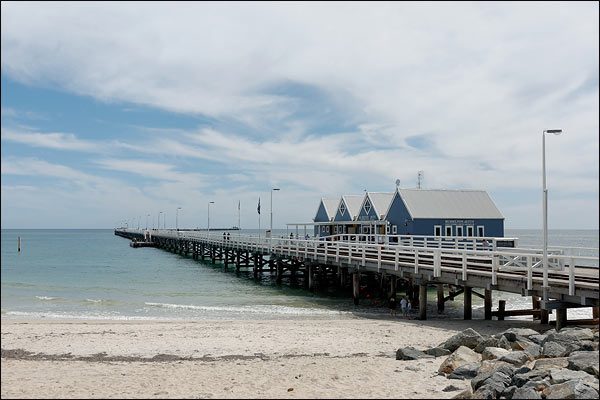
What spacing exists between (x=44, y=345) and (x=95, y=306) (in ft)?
33.1

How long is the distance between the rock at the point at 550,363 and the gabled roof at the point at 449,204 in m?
24.4

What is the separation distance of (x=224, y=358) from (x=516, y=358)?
6917 millimetres

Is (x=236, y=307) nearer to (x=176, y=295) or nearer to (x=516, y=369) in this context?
(x=176, y=295)

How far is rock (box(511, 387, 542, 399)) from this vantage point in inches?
332

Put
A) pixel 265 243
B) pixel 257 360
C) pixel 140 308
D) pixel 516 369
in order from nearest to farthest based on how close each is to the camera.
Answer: pixel 516 369 → pixel 257 360 → pixel 140 308 → pixel 265 243

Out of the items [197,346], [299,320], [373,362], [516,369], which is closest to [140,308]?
[299,320]

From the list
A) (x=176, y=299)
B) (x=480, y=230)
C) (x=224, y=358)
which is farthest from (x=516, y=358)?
(x=480, y=230)

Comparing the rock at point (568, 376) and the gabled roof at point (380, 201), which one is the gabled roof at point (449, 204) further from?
the rock at point (568, 376)

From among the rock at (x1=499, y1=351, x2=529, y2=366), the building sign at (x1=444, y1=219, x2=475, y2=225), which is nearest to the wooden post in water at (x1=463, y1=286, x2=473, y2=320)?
the rock at (x1=499, y1=351, x2=529, y2=366)

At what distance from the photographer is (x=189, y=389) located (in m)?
10.4

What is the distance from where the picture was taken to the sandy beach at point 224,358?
10.3 metres

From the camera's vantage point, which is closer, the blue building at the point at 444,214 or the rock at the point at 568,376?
the rock at the point at 568,376

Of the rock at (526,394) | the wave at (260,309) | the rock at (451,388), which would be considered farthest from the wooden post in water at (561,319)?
the wave at (260,309)

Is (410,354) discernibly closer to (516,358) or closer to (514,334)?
(514,334)
